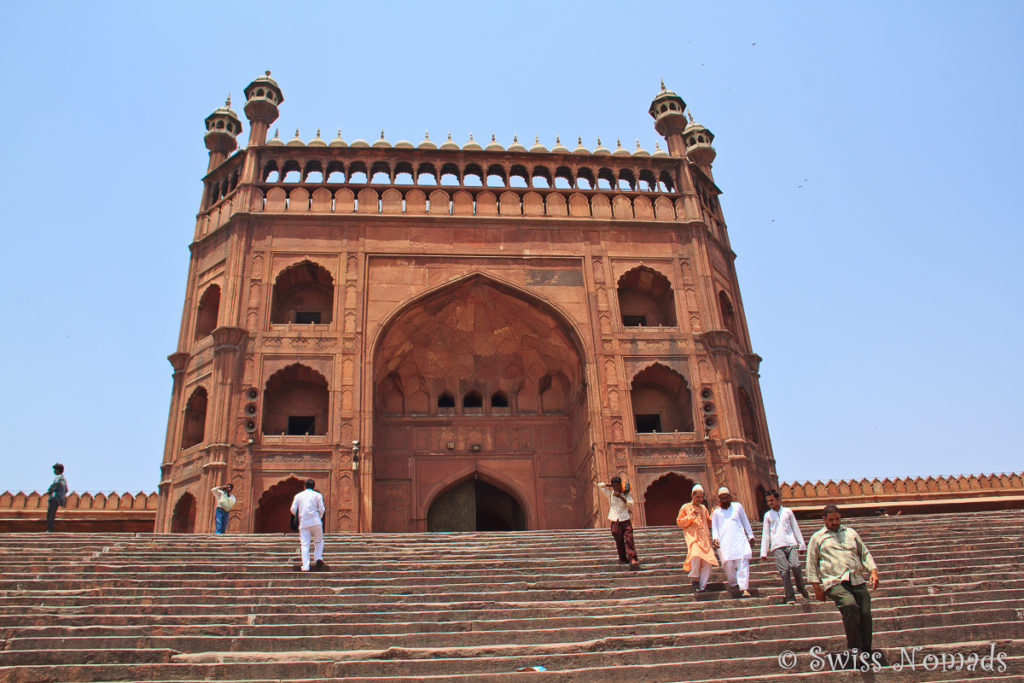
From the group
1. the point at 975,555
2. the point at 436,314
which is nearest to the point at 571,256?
the point at 436,314

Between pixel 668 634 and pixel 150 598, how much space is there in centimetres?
451

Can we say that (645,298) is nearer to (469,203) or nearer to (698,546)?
(469,203)

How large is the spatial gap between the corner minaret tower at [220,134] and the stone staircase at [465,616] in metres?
12.5

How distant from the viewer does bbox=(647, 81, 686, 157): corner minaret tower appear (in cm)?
2077

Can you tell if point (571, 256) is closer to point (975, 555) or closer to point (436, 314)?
point (436, 314)

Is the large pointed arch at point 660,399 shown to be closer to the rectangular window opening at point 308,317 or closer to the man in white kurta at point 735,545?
the rectangular window opening at point 308,317

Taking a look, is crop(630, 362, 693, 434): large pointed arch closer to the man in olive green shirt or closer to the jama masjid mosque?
the jama masjid mosque

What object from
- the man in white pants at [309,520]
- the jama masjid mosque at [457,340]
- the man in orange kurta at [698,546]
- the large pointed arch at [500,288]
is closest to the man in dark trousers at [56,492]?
the jama masjid mosque at [457,340]

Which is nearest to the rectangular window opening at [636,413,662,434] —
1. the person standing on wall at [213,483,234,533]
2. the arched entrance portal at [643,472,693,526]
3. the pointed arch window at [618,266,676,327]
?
the arched entrance portal at [643,472,693,526]

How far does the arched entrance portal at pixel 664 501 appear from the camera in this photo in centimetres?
1734

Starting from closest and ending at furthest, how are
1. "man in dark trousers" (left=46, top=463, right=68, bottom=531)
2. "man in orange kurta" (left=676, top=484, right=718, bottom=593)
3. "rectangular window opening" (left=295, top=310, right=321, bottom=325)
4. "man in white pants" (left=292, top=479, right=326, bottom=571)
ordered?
"man in orange kurta" (left=676, top=484, right=718, bottom=593), "man in white pants" (left=292, top=479, right=326, bottom=571), "man in dark trousers" (left=46, top=463, right=68, bottom=531), "rectangular window opening" (left=295, top=310, right=321, bottom=325)

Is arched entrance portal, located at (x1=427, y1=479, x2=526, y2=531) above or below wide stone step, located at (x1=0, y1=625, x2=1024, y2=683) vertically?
above

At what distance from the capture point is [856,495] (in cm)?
1962

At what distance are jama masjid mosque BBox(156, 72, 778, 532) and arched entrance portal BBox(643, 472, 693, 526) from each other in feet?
0.14
